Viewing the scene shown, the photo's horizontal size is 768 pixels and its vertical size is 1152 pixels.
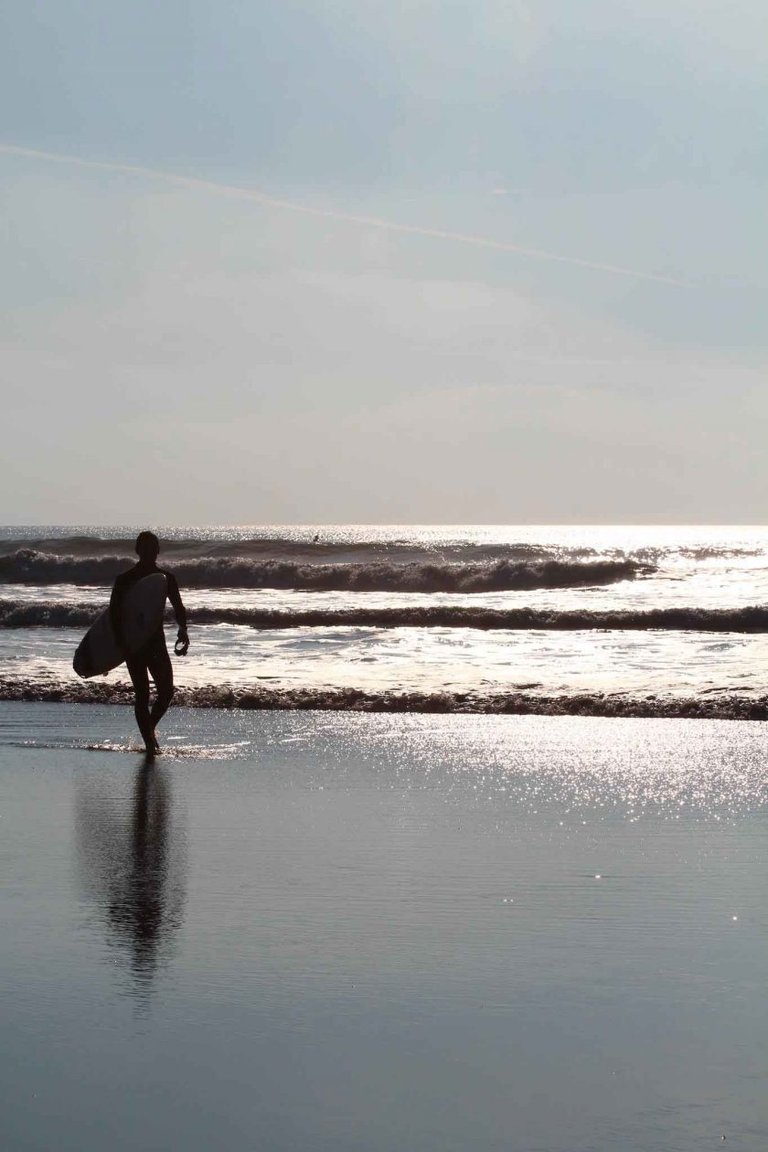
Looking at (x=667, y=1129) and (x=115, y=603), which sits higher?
(x=115, y=603)

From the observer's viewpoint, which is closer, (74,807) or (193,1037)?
(193,1037)

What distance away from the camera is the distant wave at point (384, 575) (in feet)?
127

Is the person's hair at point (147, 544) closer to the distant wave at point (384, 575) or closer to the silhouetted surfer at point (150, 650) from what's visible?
the silhouetted surfer at point (150, 650)

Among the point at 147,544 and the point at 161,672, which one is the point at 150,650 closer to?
the point at 161,672

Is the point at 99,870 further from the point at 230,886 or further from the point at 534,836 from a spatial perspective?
the point at 534,836

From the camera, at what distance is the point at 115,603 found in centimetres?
944

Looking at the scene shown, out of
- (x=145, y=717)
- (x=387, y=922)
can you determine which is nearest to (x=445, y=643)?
(x=145, y=717)

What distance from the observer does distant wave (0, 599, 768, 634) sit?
21.3m

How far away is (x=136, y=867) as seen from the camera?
5316mm

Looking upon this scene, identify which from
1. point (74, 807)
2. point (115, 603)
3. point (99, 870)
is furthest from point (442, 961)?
point (115, 603)

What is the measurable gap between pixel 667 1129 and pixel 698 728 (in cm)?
720

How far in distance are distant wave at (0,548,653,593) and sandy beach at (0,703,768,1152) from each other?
31.1 meters

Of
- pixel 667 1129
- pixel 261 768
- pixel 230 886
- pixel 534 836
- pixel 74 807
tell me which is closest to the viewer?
pixel 667 1129

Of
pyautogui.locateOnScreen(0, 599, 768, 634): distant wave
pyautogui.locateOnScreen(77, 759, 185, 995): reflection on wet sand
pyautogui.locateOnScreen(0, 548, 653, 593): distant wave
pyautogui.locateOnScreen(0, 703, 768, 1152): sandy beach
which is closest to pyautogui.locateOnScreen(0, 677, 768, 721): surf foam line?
pyautogui.locateOnScreen(0, 703, 768, 1152): sandy beach
